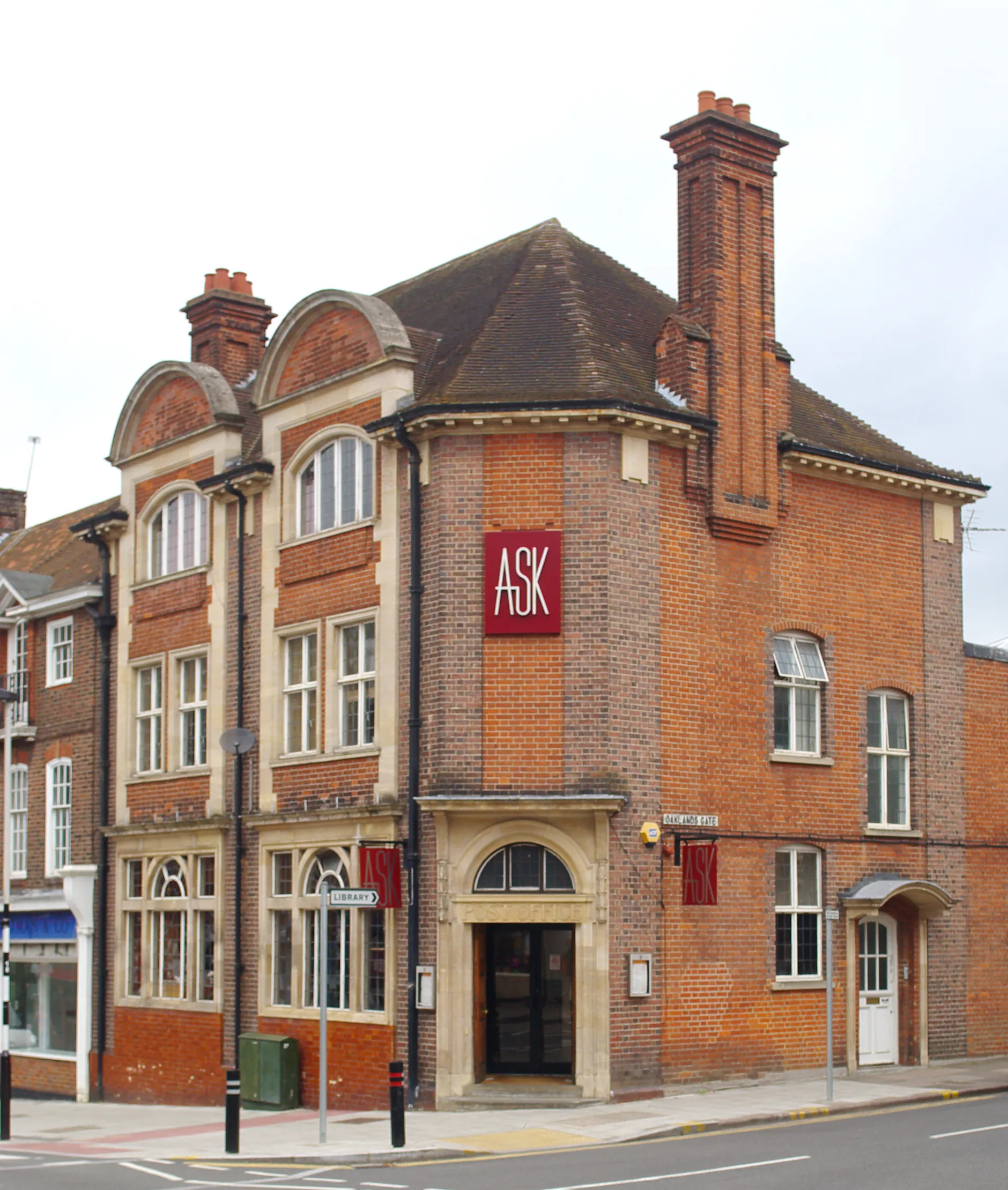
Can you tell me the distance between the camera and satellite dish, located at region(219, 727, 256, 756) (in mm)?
25125

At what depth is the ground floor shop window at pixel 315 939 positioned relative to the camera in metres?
22.9

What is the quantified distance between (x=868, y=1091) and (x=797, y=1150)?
529 cm

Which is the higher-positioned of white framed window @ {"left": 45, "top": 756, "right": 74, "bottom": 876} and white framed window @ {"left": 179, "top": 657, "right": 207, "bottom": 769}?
white framed window @ {"left": 179, "top": 657, "right": 207, "bottom": 769}

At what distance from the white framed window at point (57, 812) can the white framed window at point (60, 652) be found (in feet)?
5.09

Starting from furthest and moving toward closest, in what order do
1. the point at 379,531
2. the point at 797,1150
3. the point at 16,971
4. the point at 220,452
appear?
the point at 16,971 → the point at 220,452 → the point at 379,531 → the point at 797,1150

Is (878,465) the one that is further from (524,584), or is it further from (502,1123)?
(502,1123)

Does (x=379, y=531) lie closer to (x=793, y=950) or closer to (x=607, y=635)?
(x=607, y=635)

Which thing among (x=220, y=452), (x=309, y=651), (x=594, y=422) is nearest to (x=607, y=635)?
(x=594, y=422)

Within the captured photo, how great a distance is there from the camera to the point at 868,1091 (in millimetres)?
21547

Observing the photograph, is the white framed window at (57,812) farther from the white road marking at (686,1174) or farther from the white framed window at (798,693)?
the white road marking at (686,1174)

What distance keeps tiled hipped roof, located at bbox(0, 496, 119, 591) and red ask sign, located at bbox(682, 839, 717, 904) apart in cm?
1362

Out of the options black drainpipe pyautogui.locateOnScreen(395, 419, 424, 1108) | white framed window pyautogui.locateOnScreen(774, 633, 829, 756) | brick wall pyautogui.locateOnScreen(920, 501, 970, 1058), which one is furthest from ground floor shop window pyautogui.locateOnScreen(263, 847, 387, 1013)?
brick wall pyautogui.locateOnScreen(920, 501, 970, 1058)

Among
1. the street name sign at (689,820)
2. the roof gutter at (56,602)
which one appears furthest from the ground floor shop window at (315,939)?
the roof gutter at (56,602)

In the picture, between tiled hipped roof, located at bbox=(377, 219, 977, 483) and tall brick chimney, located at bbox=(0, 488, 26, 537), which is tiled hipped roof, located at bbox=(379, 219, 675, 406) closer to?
tiled hipped roof, located at bbox=(377, 219, 977, 483)
